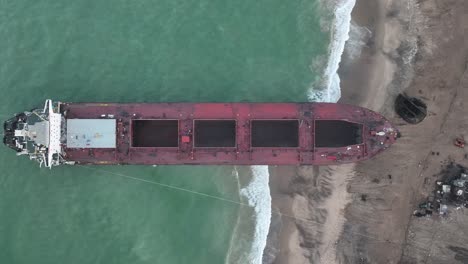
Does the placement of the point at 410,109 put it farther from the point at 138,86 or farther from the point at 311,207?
the point at 138,86

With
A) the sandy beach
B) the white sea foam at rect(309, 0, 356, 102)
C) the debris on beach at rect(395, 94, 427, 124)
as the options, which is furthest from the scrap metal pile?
the white sea foam at rect(309, 0, 356, 102)

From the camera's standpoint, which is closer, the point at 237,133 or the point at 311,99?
the point at 237,133

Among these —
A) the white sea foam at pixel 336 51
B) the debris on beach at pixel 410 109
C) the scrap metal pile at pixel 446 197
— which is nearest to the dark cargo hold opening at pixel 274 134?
the white sea foam at pixel 336 51

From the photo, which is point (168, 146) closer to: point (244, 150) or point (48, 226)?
point (244, 150)

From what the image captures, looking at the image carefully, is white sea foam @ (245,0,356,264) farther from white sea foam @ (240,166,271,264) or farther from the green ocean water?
the green ocean water

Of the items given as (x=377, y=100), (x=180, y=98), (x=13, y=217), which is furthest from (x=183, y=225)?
(x=377, y=100)

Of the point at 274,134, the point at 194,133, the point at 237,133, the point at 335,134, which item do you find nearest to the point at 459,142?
the point at 335,134

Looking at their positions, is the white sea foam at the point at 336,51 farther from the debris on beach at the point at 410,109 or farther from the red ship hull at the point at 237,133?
the debris on beach at the point at 410,109
